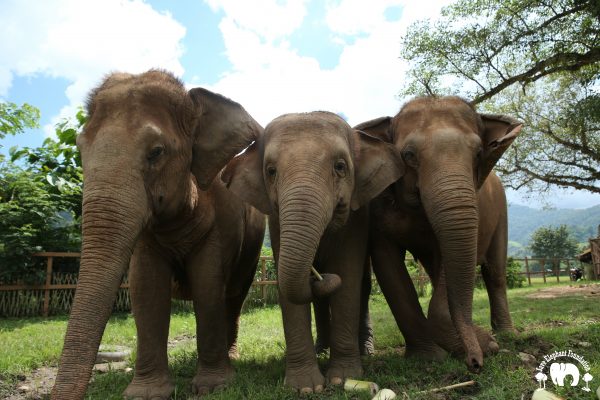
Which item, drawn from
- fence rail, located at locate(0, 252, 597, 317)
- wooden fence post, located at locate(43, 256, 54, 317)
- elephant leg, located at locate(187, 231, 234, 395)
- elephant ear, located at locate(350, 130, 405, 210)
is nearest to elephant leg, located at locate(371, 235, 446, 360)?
elephant ear, located at locate(350, 130, 405, 210)

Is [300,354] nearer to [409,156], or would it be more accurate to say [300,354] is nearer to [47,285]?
[409,156]

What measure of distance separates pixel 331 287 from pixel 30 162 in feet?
51.1

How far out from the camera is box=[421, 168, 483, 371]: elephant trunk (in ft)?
14.5

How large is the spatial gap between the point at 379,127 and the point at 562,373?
3.10 meters

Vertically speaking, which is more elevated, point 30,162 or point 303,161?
point 30,162

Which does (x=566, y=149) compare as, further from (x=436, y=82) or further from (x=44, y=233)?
(x=44, y=233)

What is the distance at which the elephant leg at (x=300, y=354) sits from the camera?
169 inches

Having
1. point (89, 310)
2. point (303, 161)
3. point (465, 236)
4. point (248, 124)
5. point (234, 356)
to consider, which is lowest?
point (234, 356)

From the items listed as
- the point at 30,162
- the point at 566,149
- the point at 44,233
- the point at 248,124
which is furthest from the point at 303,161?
the point at 566,149

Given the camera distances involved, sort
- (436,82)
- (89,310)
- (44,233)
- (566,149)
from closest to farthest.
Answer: (89,310)
(44,233)
(436,82)
(566,149)

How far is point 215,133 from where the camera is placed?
4801 mm

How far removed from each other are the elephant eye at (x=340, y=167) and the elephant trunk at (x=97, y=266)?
163cm

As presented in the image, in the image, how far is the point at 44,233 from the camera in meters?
14.3

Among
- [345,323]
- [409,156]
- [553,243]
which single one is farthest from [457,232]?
[553,243]
